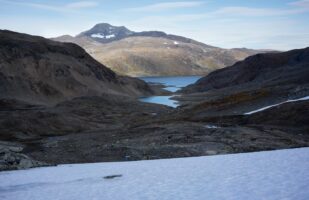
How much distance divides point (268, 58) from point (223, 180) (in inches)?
5451

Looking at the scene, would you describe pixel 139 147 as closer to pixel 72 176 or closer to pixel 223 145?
pixel 223 145

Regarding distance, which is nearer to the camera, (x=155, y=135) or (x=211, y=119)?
(x=155, y=135)

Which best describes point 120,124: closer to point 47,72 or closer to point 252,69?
point 47,72

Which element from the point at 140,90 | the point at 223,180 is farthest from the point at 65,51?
the point at 223,180

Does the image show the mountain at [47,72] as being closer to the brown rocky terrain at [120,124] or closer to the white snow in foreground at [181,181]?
the brown rocky terrain at [120,124]

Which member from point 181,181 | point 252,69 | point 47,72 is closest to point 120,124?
point 47,72

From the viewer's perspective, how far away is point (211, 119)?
5453cm

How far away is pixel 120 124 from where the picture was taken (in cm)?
6688

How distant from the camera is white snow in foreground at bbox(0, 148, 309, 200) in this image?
16477mm

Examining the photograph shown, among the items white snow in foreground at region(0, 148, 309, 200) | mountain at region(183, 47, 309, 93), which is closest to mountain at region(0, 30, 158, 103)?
mountain at region(183, 47, 309, 93)

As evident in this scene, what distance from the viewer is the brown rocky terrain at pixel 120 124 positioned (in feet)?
120

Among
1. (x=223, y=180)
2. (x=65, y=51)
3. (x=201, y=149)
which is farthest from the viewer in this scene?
(x=65, y=51)

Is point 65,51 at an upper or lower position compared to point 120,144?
upper

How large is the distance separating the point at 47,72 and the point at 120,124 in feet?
155
